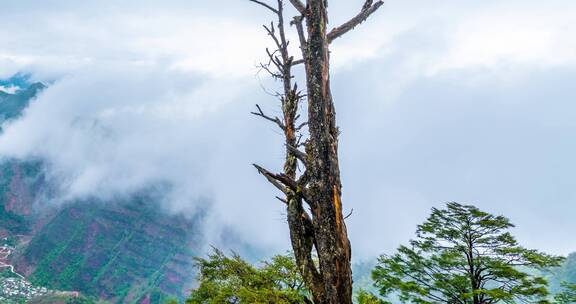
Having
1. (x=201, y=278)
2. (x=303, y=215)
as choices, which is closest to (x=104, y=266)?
(x=201, y=278)

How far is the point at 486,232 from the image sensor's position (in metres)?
16.2

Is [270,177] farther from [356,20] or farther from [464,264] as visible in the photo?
[464,264]

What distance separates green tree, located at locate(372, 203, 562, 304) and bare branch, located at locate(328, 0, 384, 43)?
12752 mm

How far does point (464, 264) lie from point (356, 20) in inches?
572

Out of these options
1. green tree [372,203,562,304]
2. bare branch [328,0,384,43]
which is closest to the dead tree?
bare branch [328,0,384,43]

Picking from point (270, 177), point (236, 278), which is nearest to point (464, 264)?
point (236, 278)

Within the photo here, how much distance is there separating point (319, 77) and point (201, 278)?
1483 cm

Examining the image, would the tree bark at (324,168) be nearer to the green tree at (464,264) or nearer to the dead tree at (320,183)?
the dead tree at (320,183)

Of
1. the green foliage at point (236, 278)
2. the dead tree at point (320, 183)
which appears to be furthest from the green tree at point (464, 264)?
the dead tree at point (320, 183)

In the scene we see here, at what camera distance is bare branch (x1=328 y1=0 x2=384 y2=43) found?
5.56 meters

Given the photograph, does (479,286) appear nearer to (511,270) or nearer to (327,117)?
(511,270)

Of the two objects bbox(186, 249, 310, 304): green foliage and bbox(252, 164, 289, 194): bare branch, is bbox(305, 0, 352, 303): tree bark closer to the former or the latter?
bbox(252, 164, 289, 194): bare branch

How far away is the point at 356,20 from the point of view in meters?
5.60

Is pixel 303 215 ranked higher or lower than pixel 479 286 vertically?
lower
